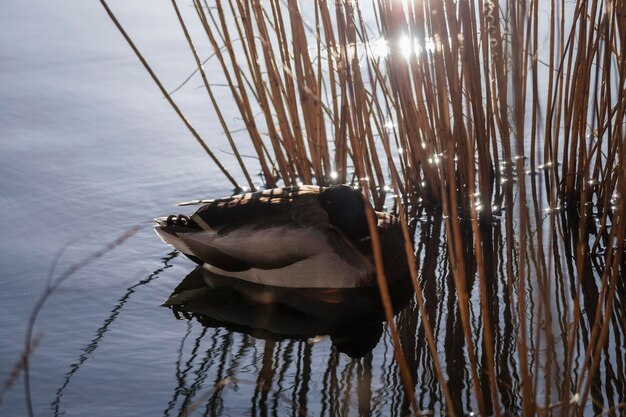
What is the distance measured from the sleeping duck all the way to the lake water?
133mm

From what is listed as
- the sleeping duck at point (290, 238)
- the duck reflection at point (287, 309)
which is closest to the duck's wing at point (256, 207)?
the sleeping duck at point (290, 238)

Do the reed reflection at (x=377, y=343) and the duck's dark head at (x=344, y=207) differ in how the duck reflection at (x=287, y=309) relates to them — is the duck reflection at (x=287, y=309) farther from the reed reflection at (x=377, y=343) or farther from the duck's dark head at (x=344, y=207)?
the duck's dark head at (x=344, y=207)

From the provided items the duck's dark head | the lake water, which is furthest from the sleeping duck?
the lake water

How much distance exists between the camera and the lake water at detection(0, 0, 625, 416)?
2211 mm

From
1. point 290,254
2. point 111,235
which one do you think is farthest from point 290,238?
point 111,235

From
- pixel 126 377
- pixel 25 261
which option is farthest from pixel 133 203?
pixel 126 377

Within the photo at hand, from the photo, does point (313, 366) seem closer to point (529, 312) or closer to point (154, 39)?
point (529, 312)

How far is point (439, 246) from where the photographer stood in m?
3.15

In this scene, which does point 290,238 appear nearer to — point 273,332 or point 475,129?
point 273,332

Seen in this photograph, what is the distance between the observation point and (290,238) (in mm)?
2932

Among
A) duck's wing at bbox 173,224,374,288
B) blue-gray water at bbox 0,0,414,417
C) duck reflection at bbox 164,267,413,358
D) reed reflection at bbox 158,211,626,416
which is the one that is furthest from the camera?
duck's wing at bbox 173,224,374,288

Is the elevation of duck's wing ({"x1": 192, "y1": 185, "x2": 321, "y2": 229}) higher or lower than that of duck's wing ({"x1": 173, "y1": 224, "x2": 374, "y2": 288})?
higher

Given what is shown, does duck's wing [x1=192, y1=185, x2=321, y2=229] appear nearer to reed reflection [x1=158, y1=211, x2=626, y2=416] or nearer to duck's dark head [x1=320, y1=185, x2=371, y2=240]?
duck's dark head [x1=320, y1=185, x2=371, y2=240]

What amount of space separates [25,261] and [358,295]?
1.06 metres
